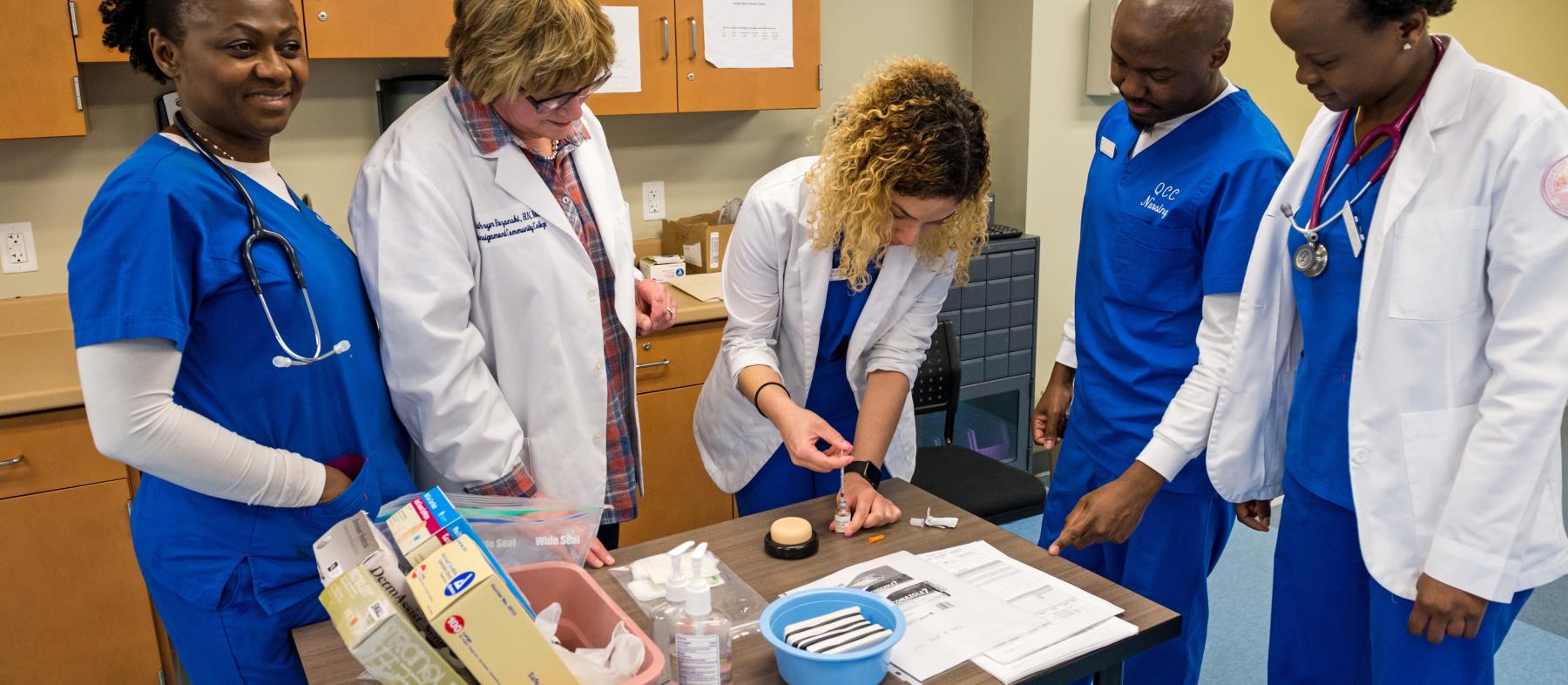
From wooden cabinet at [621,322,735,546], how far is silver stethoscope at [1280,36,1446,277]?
170 cm

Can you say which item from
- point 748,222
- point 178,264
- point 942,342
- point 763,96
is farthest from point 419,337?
point 763,96

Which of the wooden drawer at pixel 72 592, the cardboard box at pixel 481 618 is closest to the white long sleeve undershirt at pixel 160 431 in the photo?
the cardboard box at pixel 481 618

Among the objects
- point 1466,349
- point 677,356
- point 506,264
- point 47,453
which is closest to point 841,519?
point 506,264

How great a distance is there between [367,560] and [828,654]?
19.1 inches

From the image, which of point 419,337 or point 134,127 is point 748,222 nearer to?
point 419,337

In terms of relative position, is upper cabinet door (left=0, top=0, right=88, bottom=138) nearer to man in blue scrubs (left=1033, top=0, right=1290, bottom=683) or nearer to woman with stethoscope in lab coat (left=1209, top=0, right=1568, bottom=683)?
man in blue scrubs (left=1033, top=0, right=1290, bottom=683)

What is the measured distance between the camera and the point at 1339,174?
1387mm

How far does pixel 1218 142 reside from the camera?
1667 millimetres

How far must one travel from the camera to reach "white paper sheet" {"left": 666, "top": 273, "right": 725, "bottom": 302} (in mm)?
2902

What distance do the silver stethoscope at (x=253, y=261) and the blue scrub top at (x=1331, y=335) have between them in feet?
4.29

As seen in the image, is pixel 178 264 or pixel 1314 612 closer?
pixel 178 264

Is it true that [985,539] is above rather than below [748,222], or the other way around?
below

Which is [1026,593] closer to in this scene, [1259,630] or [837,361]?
[837,361]

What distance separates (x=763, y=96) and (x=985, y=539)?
6.33 feet
